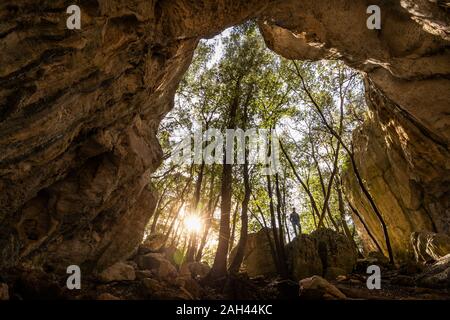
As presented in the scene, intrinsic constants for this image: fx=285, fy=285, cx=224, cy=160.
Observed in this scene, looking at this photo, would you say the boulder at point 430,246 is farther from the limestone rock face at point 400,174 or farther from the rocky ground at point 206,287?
the limestone rock face at point 400,174

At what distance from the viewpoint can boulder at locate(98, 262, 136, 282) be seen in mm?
10148

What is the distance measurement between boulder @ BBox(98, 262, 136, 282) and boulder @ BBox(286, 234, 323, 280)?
7490 mm

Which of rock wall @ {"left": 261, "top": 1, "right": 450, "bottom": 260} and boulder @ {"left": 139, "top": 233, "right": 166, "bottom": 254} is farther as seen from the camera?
boulder @ {"left": 139, "top": 233, "right": 166, "bottom": 254}

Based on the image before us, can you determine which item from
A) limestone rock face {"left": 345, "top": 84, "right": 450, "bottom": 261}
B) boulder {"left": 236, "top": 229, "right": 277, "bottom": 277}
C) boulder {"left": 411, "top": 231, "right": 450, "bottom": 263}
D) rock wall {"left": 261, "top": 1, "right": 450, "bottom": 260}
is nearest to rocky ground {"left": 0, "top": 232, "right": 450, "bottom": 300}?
boulder {"left": 411, "top": 231, "right": 450, "bottom": 263}

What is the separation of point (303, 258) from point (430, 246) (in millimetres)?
5697

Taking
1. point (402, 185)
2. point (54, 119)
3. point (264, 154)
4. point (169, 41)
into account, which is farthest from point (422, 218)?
point (54, 119)

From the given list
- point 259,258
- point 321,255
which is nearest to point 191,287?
point 321,255

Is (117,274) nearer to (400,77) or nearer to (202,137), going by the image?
(202,137)

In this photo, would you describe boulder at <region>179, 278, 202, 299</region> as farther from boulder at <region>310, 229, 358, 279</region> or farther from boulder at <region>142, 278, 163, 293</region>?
boulder at <region>310, 229, 358, 279</region>

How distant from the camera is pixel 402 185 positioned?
701 inches

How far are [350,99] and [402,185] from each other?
792 centimetres

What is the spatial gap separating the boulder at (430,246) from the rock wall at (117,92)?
7.42ft

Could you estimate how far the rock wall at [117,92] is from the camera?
22.9 feet
